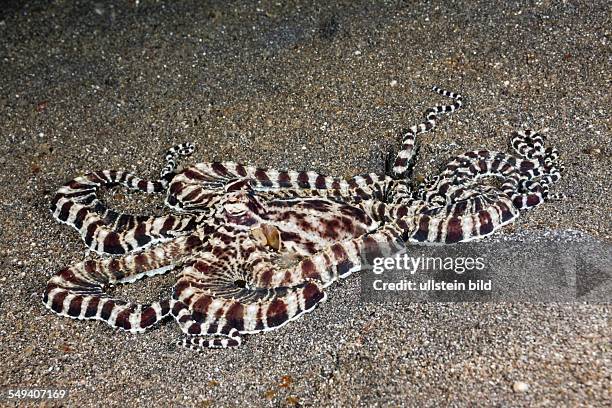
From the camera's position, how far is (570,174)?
5172mm

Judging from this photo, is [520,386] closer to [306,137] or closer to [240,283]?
[240,283]

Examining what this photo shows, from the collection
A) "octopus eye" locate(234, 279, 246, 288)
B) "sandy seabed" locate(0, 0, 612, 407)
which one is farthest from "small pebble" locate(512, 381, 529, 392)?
"octopus eye" locate(234, 279, 246, 288)

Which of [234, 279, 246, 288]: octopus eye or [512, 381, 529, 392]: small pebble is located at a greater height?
[234, 279, 246, 288]: octopus eye

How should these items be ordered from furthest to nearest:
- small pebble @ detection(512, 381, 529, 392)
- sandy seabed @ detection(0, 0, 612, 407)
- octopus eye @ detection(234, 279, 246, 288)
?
octopus eye @ detection(234, 279, 246, 288)
sandy seabed @ detection(0, 0, 612, 407)
small pebble @ detection(512, 381, 529, 392)

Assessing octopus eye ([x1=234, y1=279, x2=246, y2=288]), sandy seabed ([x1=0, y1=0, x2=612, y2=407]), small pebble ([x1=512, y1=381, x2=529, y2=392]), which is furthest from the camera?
octopus eye ([x1=234, y1=279, x2=246, y2=288])

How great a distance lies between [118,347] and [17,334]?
854 mm

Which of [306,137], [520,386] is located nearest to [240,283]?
[306,137]

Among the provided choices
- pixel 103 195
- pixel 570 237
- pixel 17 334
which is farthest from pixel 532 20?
pixel 17 334

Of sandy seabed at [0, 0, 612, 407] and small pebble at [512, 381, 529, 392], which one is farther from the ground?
sandy seabed at [0, 0, 612, 407]

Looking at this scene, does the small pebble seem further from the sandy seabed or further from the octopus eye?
the octopus eye

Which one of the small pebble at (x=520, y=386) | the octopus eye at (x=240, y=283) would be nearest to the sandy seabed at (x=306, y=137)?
the small pebble at (x=520, y=386)

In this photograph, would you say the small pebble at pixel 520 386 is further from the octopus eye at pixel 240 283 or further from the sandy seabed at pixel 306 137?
the octopus eye at pixel 240 283

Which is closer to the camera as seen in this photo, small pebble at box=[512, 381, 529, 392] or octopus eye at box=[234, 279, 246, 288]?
small pebble at box=[512, 381, 529, 392]

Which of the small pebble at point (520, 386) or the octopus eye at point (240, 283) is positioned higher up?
the octopus eye at point (240, 283)
